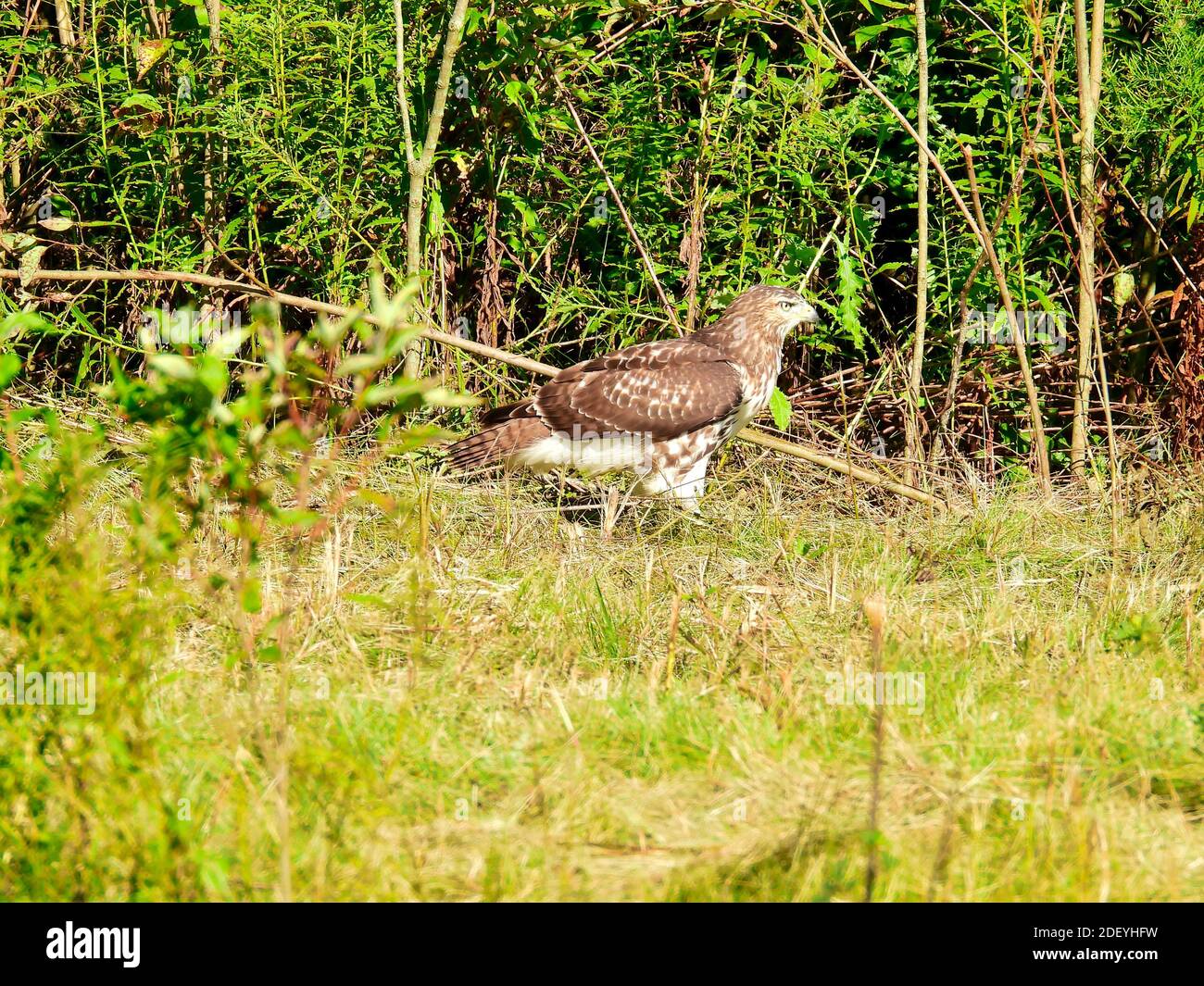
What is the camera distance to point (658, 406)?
5.80m

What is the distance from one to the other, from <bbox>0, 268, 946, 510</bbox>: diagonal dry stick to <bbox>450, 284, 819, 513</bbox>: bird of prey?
185 millimetres

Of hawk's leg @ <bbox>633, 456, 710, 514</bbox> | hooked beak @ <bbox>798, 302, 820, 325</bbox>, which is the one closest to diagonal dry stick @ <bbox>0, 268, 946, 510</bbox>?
hawk's leg @ <bbox>633, 456, 710, 514</bbox>

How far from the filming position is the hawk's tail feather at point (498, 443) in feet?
19.1

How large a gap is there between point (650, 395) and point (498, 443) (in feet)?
2.24

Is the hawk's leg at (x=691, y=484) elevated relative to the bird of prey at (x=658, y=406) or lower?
lower

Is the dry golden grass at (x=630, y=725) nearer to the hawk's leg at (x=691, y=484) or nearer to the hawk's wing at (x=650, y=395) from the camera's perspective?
the hawk's leg at (x=691, y=484)

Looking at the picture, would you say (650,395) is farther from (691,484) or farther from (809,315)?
(809,315)

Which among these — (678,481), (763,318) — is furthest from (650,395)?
(763,318)

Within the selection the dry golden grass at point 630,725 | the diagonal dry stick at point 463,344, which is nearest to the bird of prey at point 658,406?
the diagonal dry stick at point 463,344

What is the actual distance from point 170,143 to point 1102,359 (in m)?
4.20

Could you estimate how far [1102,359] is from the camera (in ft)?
19.5

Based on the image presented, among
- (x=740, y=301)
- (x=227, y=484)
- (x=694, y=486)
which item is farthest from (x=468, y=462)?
(x=227, y=484)

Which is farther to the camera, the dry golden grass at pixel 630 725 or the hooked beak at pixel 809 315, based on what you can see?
the hooked beak at pixel 809 315

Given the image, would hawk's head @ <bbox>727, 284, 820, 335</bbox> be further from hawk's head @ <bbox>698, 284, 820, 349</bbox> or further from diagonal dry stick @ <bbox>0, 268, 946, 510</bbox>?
diagonal dry stick @ <bbox>0, 268, 946, 510</bbox>
